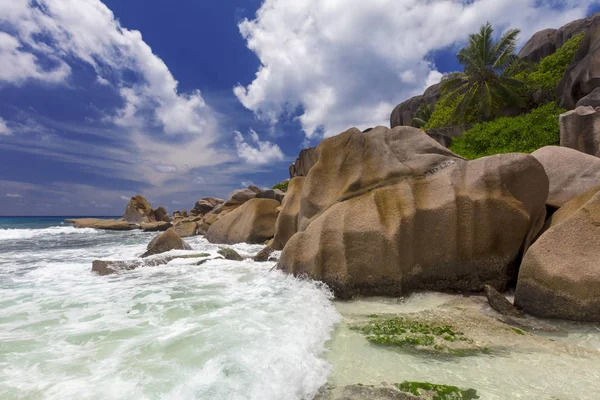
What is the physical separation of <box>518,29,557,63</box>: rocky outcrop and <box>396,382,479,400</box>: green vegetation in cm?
3548

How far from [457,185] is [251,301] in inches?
182

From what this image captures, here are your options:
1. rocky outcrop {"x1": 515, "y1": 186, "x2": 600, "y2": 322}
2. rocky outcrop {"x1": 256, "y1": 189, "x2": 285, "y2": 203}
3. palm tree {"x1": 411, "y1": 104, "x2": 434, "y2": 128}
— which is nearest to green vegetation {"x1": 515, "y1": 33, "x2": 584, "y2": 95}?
palm tree {"x1": 411, "y1": 104, "x2": 434, "y2": 128}

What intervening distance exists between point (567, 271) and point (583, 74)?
17191 mm

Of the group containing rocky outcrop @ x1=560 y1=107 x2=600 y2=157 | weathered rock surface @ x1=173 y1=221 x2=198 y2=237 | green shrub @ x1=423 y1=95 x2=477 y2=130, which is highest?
green shrub @ x1=423 y1=95 x2=477 y2=130

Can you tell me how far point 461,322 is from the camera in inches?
178

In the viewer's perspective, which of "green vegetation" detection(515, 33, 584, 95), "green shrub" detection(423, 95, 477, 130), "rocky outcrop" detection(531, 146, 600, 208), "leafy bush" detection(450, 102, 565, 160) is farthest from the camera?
"green shrub" detection(423, 95, 477, 130)

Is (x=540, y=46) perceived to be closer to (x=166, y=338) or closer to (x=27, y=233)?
(x=166, y=338)

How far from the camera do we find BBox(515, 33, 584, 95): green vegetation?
68.0 ft

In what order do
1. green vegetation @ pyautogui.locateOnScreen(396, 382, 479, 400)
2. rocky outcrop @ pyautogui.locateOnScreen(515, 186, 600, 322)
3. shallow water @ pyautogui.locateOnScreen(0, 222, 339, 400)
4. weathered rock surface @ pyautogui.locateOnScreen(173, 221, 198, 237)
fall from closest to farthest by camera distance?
green vegetation @ pyautogui.locateOnScreen(396, 382, 479, 400) → shallow water @ pyautogui.locateOnScreen(0, 222, 339, 400) → rocky outcrop @ pyautogui.locateOnScreen(515, 186, 600, 322) → weathered rock surface @ pyautogui.locateOnScreen(173, 221, 198, 237)

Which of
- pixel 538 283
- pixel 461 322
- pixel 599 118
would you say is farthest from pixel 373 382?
pixel 599 118

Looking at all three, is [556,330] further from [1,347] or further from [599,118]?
[599,118]

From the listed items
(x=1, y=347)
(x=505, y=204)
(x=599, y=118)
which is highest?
(x=599, y=118)

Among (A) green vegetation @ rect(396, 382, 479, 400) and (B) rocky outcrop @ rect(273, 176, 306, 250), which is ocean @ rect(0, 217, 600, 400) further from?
(B) rocky outcrop @ rect(273, 176, 306, 250)

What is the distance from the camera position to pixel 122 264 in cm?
917
